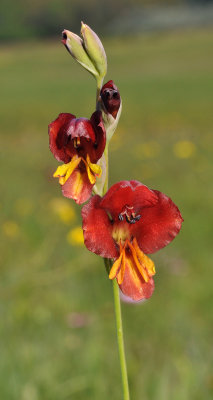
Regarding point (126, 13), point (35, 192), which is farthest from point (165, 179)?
point (126, 13)

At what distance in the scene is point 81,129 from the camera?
27.3 inches

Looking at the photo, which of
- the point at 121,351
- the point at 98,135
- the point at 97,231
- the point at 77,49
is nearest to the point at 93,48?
the point at 77,49

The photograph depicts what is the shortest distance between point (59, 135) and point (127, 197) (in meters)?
0.13

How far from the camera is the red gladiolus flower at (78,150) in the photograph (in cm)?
69

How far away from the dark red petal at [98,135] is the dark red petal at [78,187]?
0.10 feet

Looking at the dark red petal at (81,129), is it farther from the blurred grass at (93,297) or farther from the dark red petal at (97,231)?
the blurred grass at (93,297)

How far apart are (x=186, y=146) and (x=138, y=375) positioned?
13.8 feet

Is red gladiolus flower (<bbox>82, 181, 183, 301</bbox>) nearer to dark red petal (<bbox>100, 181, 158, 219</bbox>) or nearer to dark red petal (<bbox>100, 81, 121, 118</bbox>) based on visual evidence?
dark red petal (<bbox>100, 181, 158, 219</bbox>)

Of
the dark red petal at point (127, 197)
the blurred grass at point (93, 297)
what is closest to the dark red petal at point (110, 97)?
the dark red petal at point (127, 197)

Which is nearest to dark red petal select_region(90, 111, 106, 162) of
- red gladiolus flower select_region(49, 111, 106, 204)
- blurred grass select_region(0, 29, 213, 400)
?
red gladiolus flower select_region(49, 111, 106, 204)

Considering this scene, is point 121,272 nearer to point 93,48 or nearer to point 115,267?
point 115,267

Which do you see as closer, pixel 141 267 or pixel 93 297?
pixel 141 267

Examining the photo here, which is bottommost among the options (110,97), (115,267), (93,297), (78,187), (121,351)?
(121,351)

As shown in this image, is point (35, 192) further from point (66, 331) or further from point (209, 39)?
point (209, 39)
